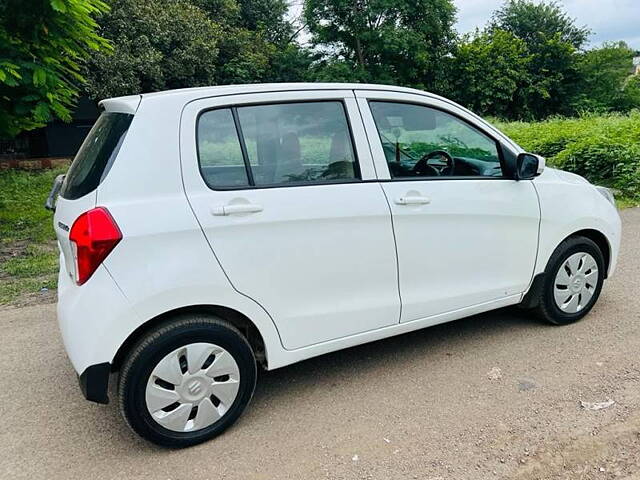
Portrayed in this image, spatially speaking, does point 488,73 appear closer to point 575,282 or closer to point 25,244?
point 25,244

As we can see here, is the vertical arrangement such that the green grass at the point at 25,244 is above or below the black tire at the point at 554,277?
below

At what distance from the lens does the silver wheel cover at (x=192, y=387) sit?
8.29 ft

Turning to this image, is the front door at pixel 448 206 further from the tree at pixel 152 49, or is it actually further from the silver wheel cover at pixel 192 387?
the tree at pixel 152 49

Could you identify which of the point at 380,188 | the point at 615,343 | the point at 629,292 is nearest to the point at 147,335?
the point at 380,188

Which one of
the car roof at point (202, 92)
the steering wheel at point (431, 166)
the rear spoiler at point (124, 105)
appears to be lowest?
the steering wheel at point (431, 166)

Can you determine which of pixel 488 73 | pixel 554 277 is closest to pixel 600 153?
pixel 554 277

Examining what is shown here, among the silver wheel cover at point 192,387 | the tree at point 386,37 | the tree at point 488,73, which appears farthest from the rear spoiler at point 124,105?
the tree at point 488,73

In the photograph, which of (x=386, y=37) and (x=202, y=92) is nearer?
(x=202, y=92)

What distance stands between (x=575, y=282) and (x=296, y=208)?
7.86 ft

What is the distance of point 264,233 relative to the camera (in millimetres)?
2666

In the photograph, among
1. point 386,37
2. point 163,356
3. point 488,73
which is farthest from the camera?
point 488,73

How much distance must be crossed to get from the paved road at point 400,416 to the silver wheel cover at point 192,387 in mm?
190

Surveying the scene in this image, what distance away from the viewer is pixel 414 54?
1240 inches

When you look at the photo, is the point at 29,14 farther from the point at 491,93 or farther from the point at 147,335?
the point at 491,93
